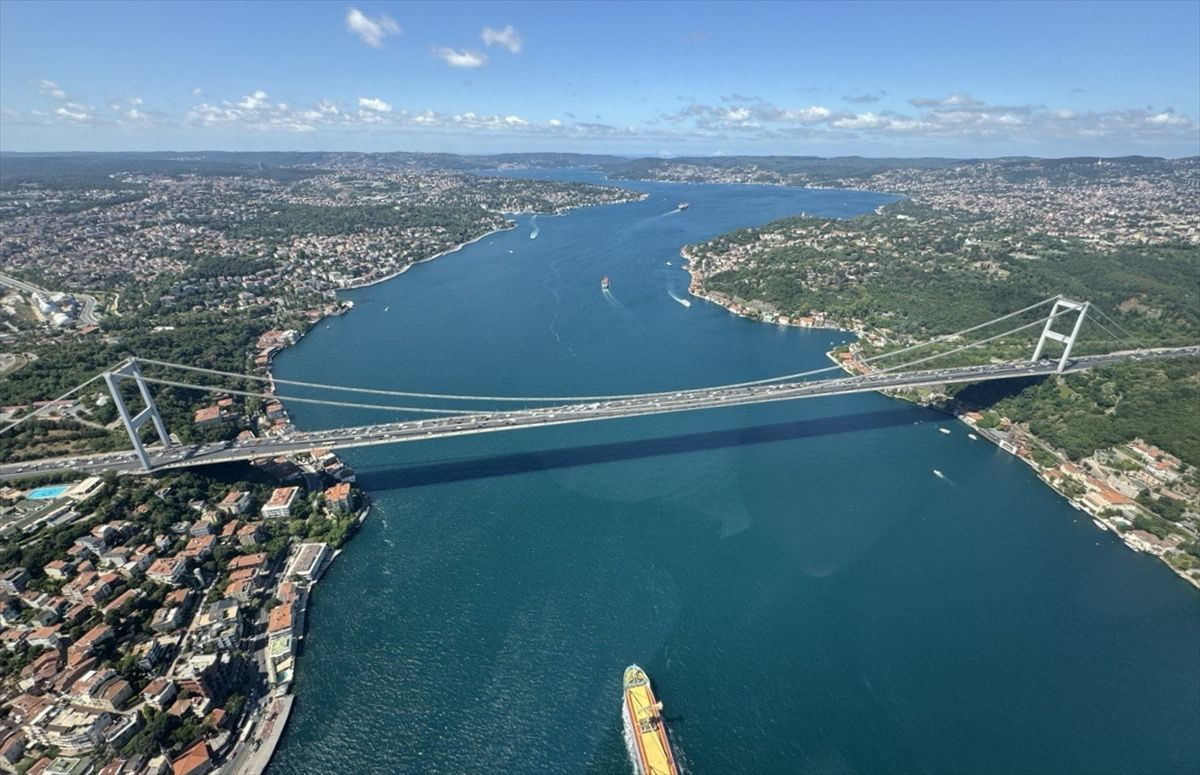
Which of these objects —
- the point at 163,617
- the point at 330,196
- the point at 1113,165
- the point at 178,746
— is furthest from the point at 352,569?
the point at 1113,165

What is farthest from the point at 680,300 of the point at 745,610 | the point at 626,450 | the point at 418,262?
the point at 745,610

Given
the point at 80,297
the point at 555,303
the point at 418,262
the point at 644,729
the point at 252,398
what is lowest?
the point at 418,262

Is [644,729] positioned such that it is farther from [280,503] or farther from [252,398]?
[252,398]

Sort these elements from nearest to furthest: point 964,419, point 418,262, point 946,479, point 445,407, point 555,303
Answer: point 946,479 < point 964,419 < point 445,407 < point 555,303 < point 418,262

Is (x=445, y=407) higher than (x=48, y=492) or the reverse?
the reverse

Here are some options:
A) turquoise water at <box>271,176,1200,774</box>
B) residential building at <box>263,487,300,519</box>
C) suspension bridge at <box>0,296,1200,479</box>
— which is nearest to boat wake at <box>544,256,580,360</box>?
turquoise water at <box>271,176,1200,774</box>

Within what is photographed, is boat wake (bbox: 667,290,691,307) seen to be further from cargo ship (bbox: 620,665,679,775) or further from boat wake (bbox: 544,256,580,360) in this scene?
cargo ship (bbox: 620,665,679,775)
